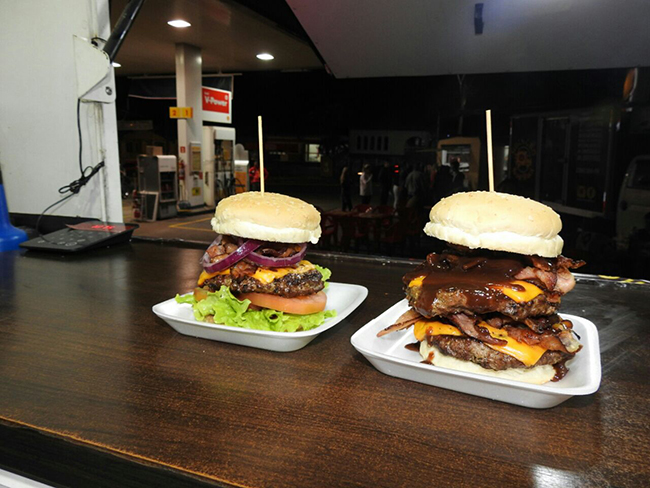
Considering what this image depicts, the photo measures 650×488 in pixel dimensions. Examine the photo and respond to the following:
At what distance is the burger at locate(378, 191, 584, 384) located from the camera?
3.51 feet

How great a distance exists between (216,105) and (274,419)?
41.6 ft

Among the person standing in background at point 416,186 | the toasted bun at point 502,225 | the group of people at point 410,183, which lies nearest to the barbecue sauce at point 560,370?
the toasted bun at point 502,225

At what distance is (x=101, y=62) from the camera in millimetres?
2639

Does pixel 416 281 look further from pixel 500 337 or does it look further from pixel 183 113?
pixel 183 113

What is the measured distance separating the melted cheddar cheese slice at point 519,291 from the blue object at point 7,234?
8.55 feet

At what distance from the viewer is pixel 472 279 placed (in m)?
1.15

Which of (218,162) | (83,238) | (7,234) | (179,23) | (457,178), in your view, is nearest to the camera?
(83,238)

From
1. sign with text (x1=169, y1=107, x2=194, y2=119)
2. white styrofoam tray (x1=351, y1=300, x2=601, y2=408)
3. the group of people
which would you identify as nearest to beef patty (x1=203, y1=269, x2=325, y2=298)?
white styrofoam tray (x1=351, y1=300, x2=601, y2=408)

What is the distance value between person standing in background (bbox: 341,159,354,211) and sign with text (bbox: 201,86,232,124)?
9.26 m

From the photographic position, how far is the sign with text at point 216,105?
39.9ft

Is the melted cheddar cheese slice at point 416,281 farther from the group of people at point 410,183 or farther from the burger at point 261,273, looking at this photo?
the group of people at point 410,183

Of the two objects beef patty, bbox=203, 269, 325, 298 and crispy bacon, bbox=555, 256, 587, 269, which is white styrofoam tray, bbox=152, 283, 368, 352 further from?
crispy bacon, bbox=555, 256, 587, 269

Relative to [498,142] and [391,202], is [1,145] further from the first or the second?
[498,142]

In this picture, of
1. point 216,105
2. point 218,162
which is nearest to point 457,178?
point 218,162
